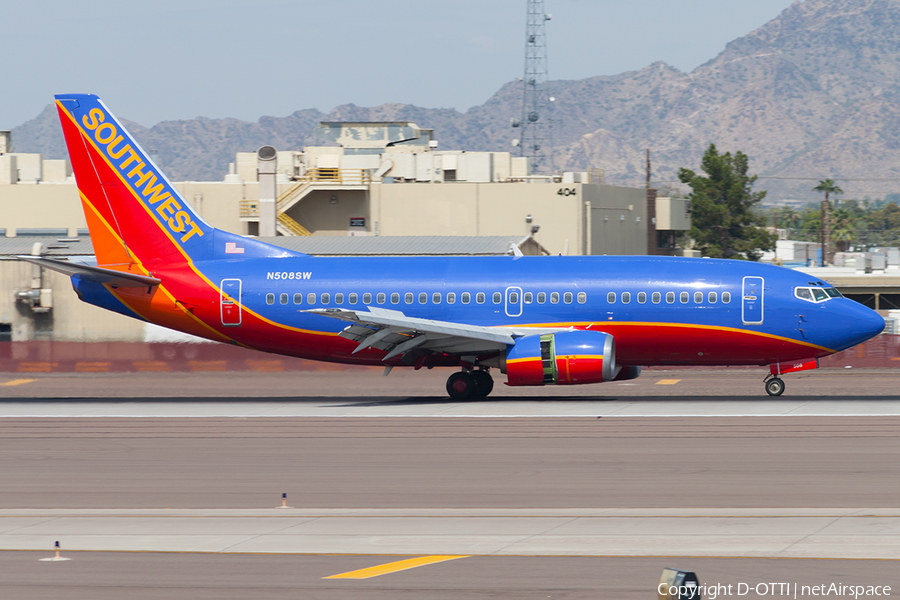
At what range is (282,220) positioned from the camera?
69.8 meters

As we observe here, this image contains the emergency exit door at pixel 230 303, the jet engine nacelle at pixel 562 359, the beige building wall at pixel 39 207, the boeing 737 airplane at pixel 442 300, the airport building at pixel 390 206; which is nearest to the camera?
the jet engine nacelle at pixel 562 359

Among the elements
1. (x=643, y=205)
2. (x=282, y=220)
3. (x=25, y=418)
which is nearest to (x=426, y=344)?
(x=25, y=418)

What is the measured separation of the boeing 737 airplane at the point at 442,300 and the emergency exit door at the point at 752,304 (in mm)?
44

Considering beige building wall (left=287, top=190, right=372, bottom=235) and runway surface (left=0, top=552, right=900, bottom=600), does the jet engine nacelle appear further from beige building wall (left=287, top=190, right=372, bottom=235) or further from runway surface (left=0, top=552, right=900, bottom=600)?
beige building wall (left=287, top=190, right=372, bottom=235)

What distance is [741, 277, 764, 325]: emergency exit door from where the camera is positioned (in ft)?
108

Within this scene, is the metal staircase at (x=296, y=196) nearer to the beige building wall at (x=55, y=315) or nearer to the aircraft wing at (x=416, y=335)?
the beige building wall at (x=55, y=315)

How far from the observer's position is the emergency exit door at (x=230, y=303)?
117 feet

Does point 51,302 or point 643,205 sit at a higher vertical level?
point 643,205

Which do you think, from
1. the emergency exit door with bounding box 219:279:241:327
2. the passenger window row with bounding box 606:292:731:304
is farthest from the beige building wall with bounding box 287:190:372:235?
the passenger window row with bounding box 606:292:731:304

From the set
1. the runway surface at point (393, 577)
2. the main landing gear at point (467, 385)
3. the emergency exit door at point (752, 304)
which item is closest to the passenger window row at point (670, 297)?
the emergency exit door at point (752, 304)

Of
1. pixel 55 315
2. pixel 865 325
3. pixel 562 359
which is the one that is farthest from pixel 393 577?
pixel 55 315

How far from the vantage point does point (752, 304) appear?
32.9 meters

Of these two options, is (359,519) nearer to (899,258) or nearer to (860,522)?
(860,522)

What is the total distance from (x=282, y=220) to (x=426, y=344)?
37.8m
